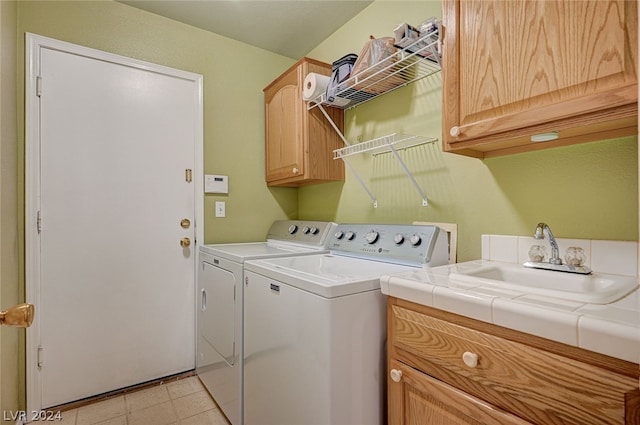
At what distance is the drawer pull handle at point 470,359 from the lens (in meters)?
0.81

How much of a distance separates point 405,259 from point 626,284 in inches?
29.0

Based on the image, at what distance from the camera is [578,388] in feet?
2.10

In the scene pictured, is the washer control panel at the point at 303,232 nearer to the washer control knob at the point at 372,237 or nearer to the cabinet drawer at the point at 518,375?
the washer control knob at the point at 372,237

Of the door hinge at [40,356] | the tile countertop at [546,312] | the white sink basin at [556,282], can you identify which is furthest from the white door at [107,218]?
the white sink basin at [556,282]

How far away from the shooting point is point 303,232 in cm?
225

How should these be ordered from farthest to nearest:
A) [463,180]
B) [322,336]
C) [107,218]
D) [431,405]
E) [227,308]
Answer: [107,218]
[227,308]
[463,180]
[322,336]
[431,405]

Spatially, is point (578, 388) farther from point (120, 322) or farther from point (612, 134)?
point (120, 322)

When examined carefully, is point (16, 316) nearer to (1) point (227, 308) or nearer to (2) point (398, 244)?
(1) point (227, 308)

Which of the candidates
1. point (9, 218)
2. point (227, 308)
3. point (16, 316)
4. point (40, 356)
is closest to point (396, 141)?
point (227, 308)

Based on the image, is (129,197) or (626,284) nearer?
(626,284)

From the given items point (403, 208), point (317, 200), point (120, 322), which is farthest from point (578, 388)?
point (120, 322)

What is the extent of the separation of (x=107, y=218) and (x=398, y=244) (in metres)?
1.83

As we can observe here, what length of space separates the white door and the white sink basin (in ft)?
6.45

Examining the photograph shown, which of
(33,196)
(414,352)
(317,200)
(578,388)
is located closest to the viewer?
(578,388)
